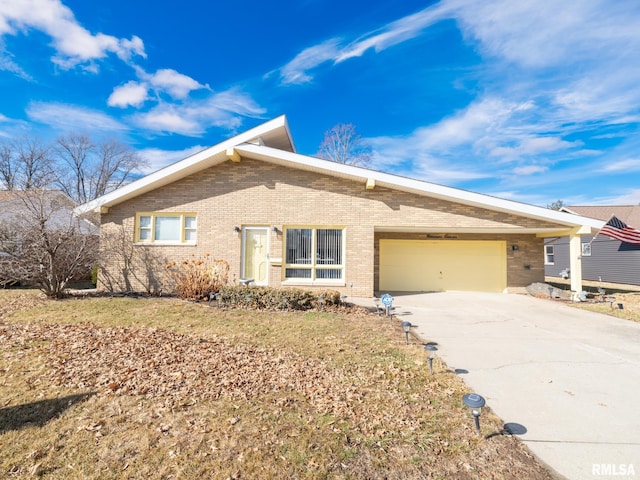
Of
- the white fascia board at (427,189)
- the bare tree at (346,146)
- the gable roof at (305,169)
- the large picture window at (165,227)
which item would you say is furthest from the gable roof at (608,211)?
the large picture window at (165,227)

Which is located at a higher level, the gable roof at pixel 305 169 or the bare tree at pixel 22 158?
the bare tree at pixel 22 158

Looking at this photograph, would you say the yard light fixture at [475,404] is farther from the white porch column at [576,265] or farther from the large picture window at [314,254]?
the white porch column at [576,265]

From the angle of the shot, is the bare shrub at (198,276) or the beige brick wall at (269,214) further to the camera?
the beige brick wall at (269,214)

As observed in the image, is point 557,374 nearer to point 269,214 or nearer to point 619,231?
point 269,214

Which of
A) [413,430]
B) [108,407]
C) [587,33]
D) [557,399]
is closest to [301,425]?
[413,430]

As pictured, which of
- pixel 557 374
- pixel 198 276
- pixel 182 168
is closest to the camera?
pixel 557 374

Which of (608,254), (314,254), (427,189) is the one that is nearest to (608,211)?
(608,254)

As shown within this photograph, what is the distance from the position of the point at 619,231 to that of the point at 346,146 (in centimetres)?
2134

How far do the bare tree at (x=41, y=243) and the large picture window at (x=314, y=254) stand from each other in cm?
665

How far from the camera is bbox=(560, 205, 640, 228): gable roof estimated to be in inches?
753

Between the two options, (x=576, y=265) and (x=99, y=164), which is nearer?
(x=576, y=265)

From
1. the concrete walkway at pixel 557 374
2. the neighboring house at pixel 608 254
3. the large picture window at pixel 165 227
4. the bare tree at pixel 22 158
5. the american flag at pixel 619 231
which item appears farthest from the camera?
the bare tree at pixel 22 158

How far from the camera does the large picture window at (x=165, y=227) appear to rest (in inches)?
448

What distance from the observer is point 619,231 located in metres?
10.7
